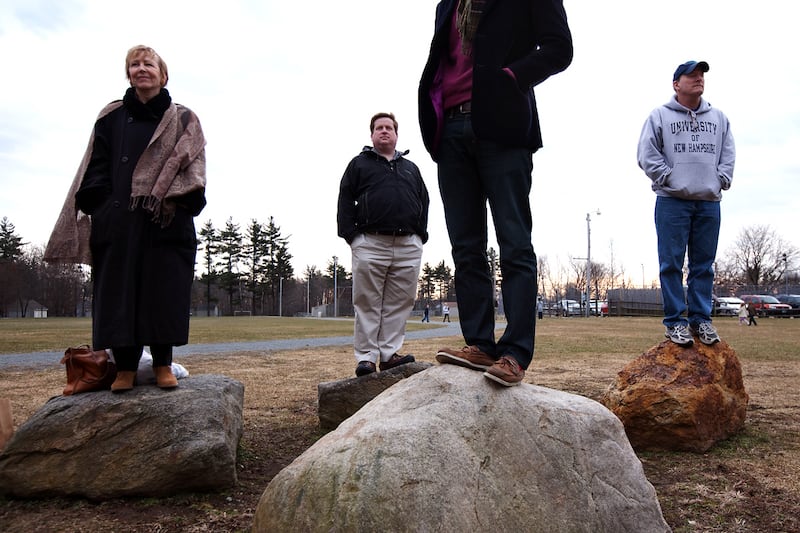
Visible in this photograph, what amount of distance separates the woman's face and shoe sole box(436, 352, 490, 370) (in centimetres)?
238

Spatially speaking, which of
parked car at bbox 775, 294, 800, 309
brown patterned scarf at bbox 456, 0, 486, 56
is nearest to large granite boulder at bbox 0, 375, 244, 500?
brown patterned scarf at bbox 456, 0, 486, 56

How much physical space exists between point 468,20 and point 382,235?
217 cm

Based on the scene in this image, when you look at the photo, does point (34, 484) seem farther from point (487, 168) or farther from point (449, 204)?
point (487, 168)

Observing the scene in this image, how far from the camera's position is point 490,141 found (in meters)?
2.86

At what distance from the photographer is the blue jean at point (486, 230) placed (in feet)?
9.23

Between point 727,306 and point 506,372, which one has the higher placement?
point 506,372

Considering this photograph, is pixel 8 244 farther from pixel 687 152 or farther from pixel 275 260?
pixel 687 152

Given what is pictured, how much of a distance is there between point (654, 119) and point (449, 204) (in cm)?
265

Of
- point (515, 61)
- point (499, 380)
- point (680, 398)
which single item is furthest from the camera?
point (680, 398)

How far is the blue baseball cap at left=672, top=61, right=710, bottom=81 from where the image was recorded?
15.2ft

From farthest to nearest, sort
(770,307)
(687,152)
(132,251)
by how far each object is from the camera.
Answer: (770,307) → (687,152) → (132,251)

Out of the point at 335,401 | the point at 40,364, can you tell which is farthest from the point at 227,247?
the point at 335,401

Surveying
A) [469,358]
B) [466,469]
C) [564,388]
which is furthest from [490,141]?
[564,388]

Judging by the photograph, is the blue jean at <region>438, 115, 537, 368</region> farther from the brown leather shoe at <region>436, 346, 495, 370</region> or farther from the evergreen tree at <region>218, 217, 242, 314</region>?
the evergreen tree at <region>218, 217, 242, 314</region>
